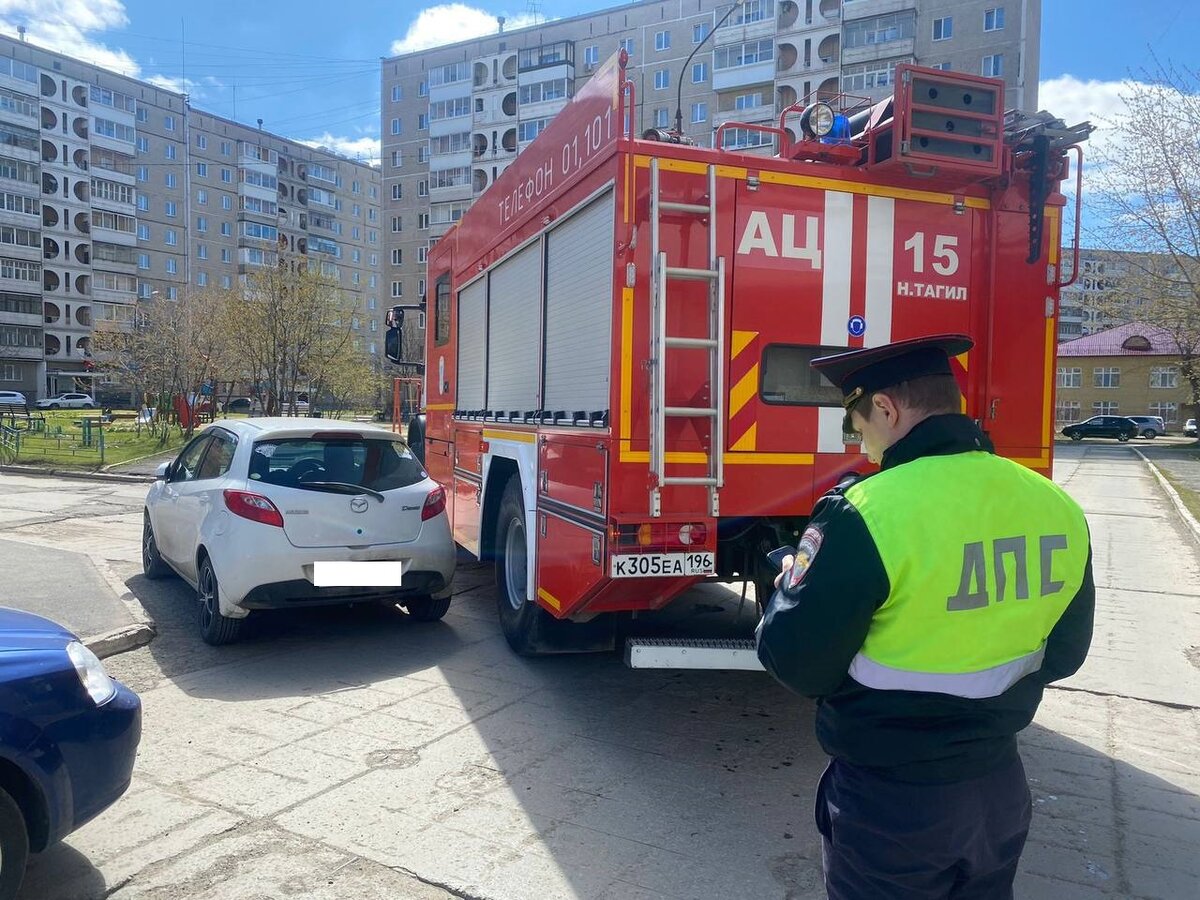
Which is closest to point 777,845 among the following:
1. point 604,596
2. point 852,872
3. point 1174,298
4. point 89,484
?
point 604,596

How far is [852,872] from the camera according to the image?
183cm

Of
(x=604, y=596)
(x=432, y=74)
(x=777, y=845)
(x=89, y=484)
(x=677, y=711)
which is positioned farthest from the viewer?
(x=432, y=74)

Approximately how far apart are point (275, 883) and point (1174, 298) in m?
24.7

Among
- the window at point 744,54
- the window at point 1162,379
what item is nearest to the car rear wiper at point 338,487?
the window at point 744,54

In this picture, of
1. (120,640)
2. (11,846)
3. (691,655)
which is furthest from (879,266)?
(120,640)

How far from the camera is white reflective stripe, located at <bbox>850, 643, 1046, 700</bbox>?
1747 millimetres

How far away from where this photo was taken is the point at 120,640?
6.02 m

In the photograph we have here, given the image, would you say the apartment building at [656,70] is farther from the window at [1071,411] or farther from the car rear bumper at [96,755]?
the car rear bumper at [96,755]

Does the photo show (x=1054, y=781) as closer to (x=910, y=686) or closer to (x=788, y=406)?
(x=788, y=406)

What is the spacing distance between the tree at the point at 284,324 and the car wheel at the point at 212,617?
19.9 m

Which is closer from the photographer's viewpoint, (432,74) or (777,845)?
(777,845)

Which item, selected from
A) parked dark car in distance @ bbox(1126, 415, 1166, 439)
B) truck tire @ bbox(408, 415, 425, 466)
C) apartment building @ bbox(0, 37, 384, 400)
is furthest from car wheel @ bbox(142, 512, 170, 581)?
parked dark car in distance @ bbox(1126, 415, 1166, 439)

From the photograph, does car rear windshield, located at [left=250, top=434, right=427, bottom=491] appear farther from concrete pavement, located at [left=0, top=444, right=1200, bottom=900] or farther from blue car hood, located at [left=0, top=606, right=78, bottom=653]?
blue car hood, located at [left=0, top=606, right=78, bottom=653]

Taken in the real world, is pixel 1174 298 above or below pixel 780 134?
above
